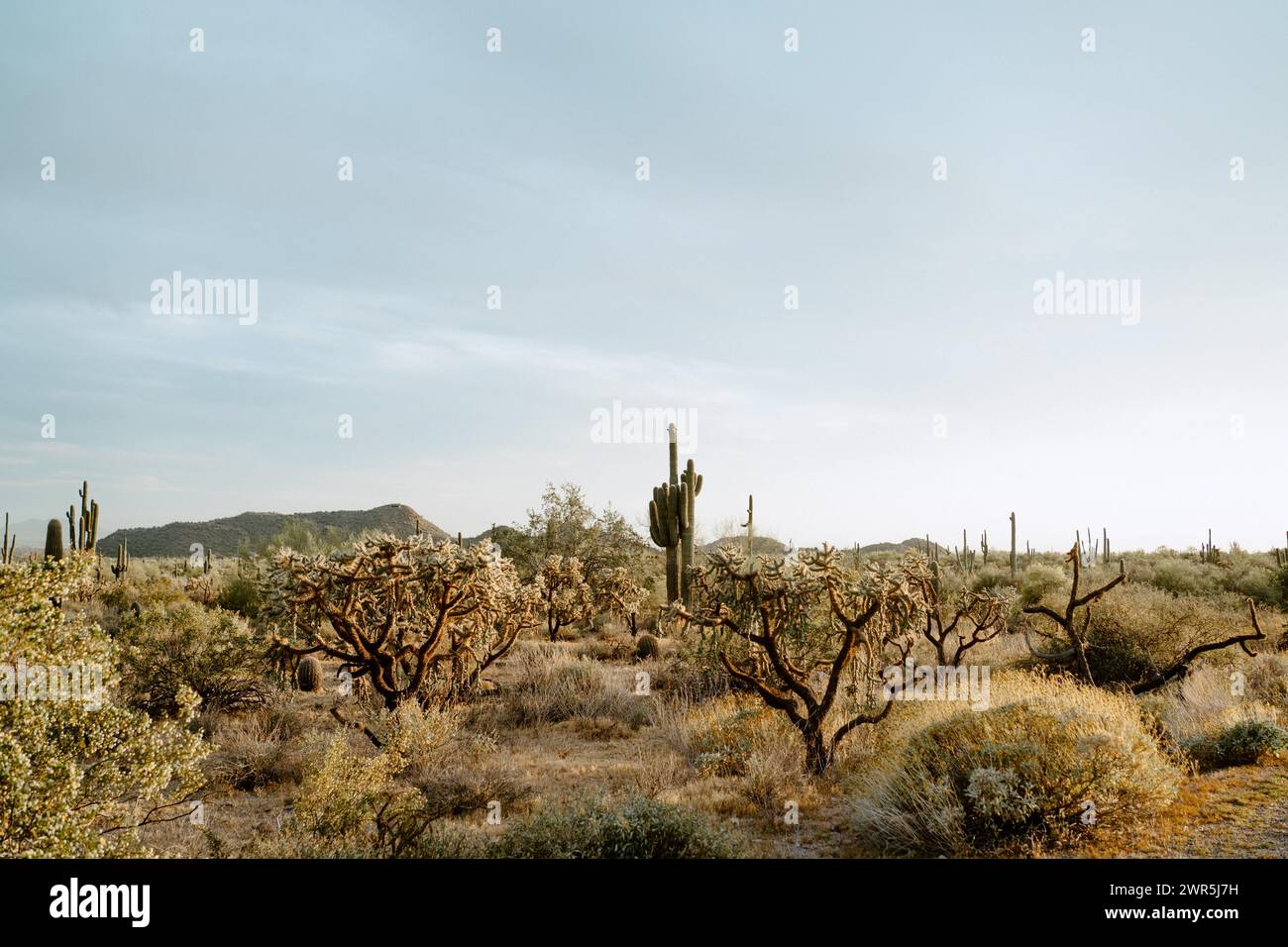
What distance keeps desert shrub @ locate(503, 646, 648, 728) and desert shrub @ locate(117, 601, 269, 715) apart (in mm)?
4115

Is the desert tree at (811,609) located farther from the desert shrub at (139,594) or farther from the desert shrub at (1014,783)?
the desert shrub at (139,594)

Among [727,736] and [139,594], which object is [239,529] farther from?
[727,736]

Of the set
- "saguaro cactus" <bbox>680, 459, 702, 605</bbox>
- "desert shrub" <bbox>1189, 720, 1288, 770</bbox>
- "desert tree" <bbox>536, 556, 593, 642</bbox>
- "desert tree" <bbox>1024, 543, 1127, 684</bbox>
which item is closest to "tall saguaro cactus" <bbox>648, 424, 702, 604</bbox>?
"saguaro cactus" <bbox>680, 459, 702, 605</bbox>

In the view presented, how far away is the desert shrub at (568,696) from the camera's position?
11836 millimetres

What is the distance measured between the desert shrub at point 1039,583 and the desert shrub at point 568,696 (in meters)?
12.5

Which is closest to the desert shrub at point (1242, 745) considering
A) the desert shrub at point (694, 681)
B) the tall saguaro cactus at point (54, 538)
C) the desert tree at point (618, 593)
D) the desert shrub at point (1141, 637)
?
the desert shrub at point (1141, 637)

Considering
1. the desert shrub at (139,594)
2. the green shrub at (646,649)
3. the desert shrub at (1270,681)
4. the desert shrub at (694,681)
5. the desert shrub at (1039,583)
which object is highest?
the desert shrub at (139,594)

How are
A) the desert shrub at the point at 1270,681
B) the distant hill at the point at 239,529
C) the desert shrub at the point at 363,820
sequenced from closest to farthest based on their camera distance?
the desert shrub at the point at 363,820 < the desert shrub at the point at 1270,681 < the distant hill at the point at 239,529

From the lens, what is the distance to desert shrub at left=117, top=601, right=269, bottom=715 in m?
10.5

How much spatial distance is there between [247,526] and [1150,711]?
71.1 m

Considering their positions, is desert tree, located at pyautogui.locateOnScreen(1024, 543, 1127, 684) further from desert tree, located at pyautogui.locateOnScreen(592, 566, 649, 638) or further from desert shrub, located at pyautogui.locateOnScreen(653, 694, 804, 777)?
desert tree, located at pyautogui.locateOnScreen(592, 566, 649, 638)
